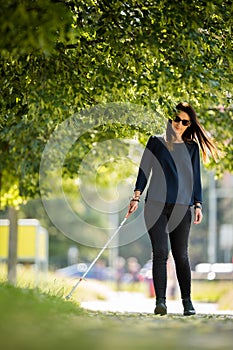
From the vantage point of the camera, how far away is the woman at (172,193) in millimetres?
8180

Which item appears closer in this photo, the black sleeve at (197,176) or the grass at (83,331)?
the grass at (83,331)

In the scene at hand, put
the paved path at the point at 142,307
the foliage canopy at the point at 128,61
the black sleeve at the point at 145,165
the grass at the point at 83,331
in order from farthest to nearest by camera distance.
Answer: the paved path at the point at 142,307, the foliage canopy at the point at 128,61, the black sleeve at the point at 145,165, the grass at the point at 83,331

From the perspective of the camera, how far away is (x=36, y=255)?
21781 mm

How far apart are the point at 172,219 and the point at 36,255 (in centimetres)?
1383

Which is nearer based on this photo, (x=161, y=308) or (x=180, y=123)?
(x=161, y=308)

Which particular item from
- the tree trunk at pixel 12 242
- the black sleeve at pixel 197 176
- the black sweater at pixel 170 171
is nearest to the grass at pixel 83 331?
the black sweater at pixel 170 171

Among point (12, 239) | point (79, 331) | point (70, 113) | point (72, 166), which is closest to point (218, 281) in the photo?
point (12, 239)

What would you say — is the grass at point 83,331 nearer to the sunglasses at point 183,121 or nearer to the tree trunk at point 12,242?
the sunglasses at point 183,121

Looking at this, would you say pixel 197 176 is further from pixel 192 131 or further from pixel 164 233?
pixel 164 233

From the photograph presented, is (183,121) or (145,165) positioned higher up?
(183,121)

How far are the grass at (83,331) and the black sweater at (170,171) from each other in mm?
1697

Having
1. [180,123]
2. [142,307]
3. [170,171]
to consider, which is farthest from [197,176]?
[142,307]

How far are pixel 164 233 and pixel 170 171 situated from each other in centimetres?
58

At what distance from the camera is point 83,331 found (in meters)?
Result: 5.24
